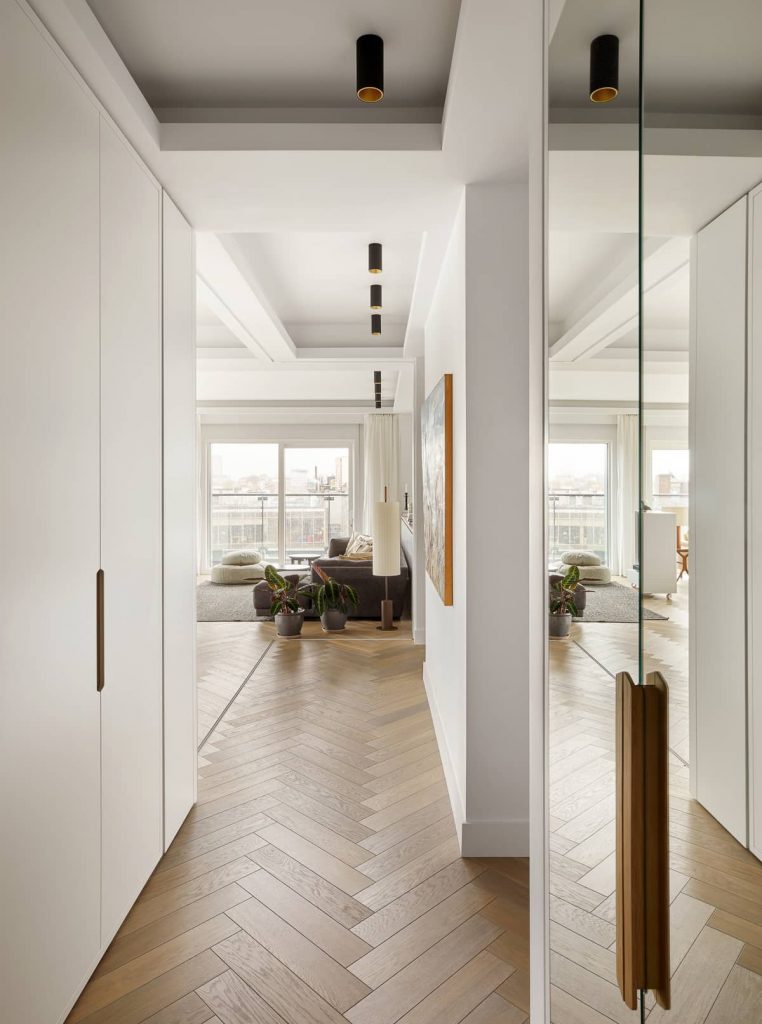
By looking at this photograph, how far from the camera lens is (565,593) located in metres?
1.23

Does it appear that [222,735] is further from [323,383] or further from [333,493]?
[333,493]

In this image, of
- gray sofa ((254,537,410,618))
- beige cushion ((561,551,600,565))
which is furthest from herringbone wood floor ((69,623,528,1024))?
gray sofa ((254,537,410,618))

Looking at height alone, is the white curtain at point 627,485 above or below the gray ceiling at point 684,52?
below

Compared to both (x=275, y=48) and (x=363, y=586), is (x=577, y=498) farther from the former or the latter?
(x=363, y=586)

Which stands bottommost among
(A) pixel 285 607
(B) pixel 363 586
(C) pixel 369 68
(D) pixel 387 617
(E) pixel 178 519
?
(D) pixel 387 617

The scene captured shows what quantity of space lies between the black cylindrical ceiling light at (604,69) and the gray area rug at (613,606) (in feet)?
2.13

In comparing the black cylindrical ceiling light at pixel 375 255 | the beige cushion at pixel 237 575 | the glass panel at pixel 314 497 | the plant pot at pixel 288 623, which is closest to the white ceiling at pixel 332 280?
the black cylindrical ceiling light at pixel 375 255

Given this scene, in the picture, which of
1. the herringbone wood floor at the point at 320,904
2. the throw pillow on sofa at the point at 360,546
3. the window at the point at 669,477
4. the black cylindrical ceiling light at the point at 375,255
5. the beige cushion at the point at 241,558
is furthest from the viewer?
the beige cushion at the point at 241,558

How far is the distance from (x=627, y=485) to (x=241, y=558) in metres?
9.30

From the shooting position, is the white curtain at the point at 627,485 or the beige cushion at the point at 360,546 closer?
the white curtain at the point at 627,485

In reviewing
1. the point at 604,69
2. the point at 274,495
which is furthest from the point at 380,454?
the point at 604,69

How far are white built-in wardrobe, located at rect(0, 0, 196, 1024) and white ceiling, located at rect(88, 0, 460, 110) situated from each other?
0.86 feet

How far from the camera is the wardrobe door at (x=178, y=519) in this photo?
2.47 m

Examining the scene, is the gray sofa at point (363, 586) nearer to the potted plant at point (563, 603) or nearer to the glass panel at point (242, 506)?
the glass panel at point (242, 506)
